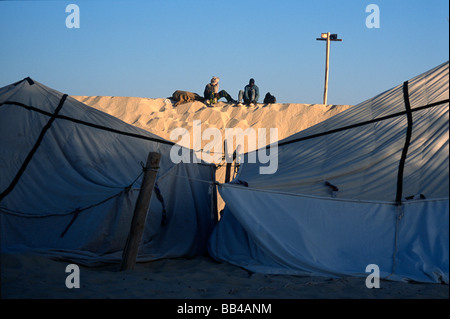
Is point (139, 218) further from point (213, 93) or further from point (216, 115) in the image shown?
point (213, 93)

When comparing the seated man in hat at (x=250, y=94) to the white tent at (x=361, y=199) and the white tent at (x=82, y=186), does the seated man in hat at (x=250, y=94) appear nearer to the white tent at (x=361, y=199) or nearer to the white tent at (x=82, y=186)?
the white tent at (x=82, y=186)

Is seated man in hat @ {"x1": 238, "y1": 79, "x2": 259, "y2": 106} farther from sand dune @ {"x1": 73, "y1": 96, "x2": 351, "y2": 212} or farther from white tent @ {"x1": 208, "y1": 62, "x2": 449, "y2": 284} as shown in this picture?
white tent @ {"x1": 208, "y1": 62, "x2": 449, "y2": 284}

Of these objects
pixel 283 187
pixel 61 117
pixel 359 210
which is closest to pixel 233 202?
pixel 283 187

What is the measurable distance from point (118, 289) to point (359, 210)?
8.79ft

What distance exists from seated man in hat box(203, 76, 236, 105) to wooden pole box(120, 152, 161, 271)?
11.0m

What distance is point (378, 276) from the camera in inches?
207

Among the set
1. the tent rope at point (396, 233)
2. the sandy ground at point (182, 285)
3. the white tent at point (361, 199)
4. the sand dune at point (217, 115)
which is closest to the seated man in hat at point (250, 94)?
the sand dune at point (217, 115)

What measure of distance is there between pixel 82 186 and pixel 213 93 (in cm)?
990

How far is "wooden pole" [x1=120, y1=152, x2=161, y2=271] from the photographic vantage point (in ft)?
17.5

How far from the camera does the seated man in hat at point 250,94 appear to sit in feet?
53.0

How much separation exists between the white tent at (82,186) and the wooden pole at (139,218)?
25.0 inches
